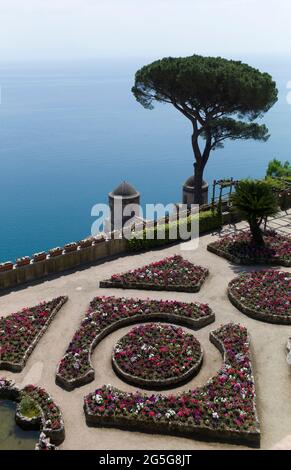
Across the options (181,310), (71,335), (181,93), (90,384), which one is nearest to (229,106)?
(181,93)

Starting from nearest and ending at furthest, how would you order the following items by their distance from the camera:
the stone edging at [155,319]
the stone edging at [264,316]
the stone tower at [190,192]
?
the stone edging at [155,319], the stone edging at [264,316], the stone tower at [190,192]

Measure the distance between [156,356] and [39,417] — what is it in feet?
18.7

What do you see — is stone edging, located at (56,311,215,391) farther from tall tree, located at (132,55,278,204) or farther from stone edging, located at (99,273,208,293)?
tall tree, located at (132,55,278,204)

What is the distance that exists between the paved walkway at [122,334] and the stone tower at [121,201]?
9.14 m

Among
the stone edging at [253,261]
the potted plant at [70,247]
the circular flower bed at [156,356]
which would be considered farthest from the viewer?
the potted plant at [70,247]

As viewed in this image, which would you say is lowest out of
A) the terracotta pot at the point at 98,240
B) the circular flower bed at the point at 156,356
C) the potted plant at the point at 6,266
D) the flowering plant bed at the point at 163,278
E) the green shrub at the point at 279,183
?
the circular flower bed at the point at 156,356

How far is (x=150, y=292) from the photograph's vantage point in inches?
1077

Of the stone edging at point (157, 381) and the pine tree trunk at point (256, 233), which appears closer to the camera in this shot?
the stone edging at point (157, 381)

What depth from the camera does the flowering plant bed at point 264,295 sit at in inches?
956

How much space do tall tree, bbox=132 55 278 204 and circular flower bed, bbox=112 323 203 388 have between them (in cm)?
2321

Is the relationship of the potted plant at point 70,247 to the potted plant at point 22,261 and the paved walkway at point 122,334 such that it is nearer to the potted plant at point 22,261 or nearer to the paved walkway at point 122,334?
the paved walkway at point 122,334

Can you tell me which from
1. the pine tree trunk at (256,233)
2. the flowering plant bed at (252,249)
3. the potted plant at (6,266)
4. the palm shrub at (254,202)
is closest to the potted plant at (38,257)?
the potted plant at (6,266)

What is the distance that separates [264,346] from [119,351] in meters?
6.86

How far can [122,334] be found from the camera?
23.7 m
